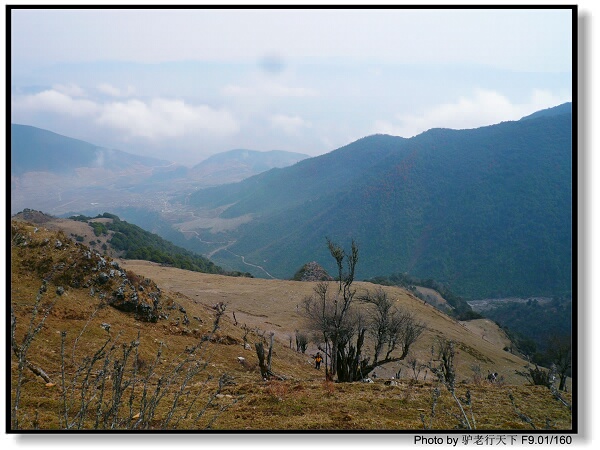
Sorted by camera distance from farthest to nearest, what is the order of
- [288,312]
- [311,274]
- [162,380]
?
[311,274], [288,312], [162,380]

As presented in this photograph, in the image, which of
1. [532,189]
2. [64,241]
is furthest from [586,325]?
[532,189]

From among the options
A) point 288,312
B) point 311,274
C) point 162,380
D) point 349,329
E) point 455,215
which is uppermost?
point 455,215

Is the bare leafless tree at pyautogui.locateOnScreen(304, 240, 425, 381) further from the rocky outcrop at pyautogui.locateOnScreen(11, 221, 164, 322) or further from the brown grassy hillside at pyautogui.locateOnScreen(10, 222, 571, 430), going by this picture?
the rocky outcrop at pyautogui.locateOnScreen(11, 221, 164, 322)

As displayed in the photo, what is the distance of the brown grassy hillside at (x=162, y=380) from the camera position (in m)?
5.73

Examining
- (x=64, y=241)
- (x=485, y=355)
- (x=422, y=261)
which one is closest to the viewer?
(x=64, y=241)

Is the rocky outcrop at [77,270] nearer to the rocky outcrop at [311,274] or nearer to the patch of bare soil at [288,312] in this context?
the patch of bare soil at [288,312]

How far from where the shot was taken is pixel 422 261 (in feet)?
372

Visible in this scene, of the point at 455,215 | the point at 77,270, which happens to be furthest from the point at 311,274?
the point at 455,215

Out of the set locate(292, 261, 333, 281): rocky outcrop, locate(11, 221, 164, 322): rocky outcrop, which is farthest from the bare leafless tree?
locate(292, 261, 333, 281): rocky outcrop

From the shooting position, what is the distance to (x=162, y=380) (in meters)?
4.82

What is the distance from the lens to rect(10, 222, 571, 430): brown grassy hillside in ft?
18.8

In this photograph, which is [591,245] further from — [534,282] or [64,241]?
[534,282]

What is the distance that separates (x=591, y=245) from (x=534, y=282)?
10122 cm

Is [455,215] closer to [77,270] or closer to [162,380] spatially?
[77,270]
